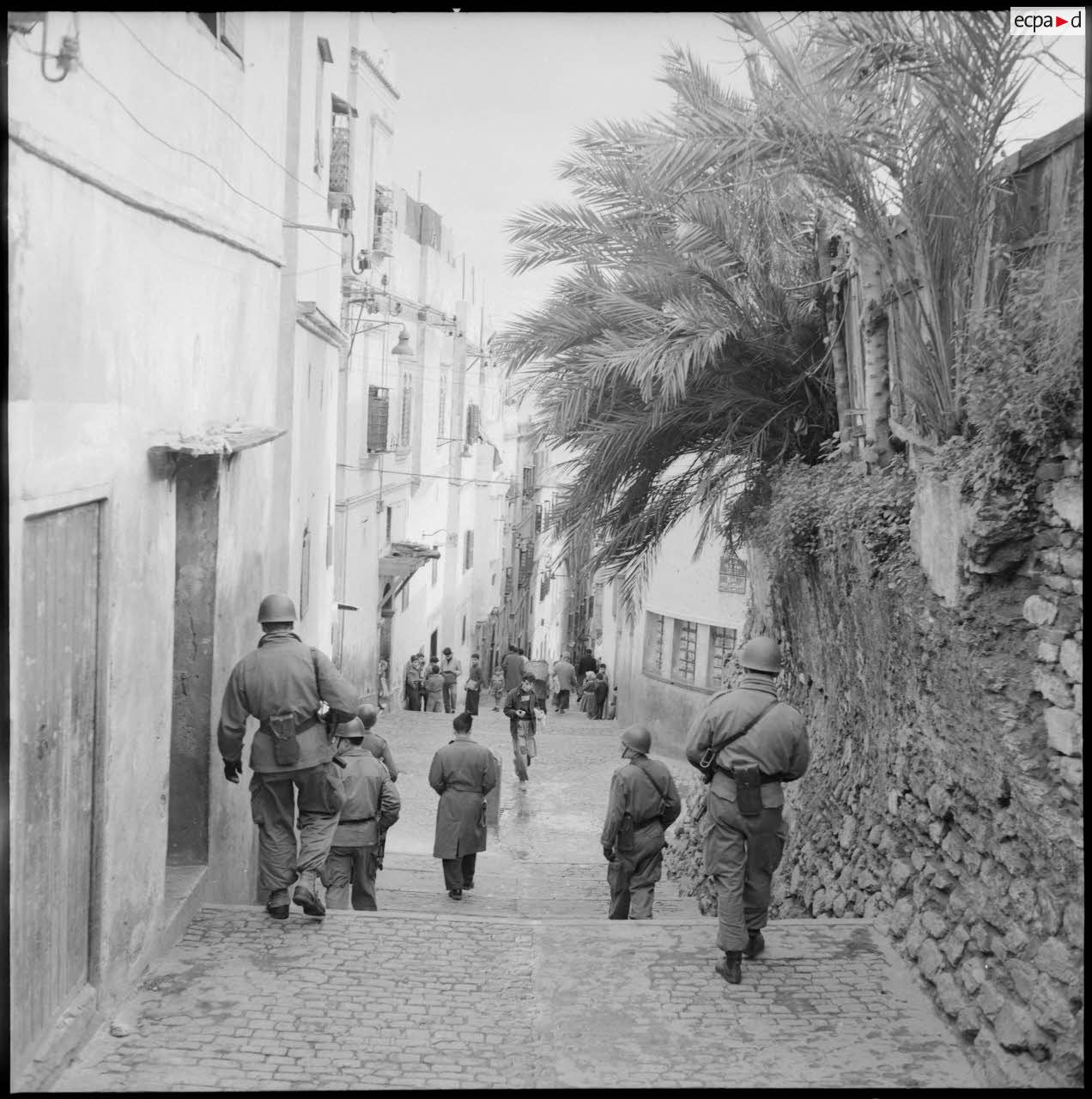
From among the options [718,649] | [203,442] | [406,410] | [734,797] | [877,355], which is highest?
[406,410]

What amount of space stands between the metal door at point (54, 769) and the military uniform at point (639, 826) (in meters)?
3.70

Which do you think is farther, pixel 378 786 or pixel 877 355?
pixel 877 355

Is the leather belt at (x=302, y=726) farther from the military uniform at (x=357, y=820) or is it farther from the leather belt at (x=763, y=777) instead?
the leather belt at (x=763, y=777)

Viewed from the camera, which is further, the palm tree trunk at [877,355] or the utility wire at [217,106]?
the palm tree trunk at [877,355]

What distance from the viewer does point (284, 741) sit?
23.0ft

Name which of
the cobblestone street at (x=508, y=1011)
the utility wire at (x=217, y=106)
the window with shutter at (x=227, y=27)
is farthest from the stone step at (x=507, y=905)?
the window with shutter at (x=227, y=27)

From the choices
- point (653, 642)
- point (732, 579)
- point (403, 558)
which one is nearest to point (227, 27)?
point (732, 579)

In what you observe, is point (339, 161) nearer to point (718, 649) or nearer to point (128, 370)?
point (128, 370)

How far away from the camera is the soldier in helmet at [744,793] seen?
6438 mm

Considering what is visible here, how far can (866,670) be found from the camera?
8.17m

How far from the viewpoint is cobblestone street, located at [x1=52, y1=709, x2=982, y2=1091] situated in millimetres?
5320

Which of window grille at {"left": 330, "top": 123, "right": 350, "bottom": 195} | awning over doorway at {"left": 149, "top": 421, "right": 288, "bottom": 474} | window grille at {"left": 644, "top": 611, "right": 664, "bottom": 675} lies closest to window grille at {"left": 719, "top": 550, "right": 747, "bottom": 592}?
window grille at {"left": 644, "top": 611, "right": 664, "bottom": 675}

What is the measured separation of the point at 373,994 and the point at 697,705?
16.8 metres

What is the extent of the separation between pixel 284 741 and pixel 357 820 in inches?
69.2
